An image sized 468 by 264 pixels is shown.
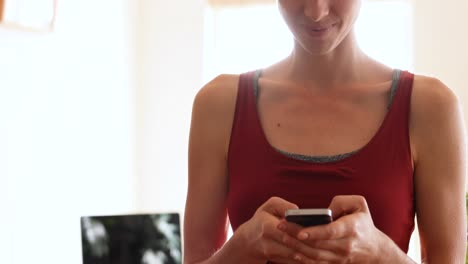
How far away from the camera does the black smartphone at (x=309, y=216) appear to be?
0.66 m

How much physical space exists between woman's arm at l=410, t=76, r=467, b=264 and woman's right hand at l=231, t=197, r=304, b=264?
19 cm

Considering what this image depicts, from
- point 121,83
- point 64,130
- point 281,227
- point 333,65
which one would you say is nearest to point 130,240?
point 64,130

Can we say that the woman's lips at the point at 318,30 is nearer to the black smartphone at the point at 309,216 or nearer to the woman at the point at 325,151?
the woman at the point at 325,151

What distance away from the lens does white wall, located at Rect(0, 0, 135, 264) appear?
2.68 meters

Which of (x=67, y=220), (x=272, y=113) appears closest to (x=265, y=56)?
(x=67, y=220)

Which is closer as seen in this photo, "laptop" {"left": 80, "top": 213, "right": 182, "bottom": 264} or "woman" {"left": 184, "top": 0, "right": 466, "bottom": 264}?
"woman" {"left": 184, "top": 0, "right": 466, "bottom": 264}

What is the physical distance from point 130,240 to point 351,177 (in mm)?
1940

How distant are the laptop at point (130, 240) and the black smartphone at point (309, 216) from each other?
6.57ft

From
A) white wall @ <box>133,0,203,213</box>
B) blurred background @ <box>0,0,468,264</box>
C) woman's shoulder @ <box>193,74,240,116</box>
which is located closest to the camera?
woman's shoulder @ <box>193,74,240,116</box>

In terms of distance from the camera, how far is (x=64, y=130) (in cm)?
306

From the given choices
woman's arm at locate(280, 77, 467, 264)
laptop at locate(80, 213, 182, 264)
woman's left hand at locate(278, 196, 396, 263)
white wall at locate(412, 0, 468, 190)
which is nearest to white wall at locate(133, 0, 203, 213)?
laptop at locate(80, 213, 182, 264)

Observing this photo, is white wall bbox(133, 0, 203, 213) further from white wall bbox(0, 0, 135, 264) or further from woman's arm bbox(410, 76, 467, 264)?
woman's arm bbox(410, 76, 467, 264)

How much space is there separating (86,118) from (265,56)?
99 centimetres

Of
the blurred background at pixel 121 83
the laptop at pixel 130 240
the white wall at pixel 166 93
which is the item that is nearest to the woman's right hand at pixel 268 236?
the laptop at pixel 130 240
